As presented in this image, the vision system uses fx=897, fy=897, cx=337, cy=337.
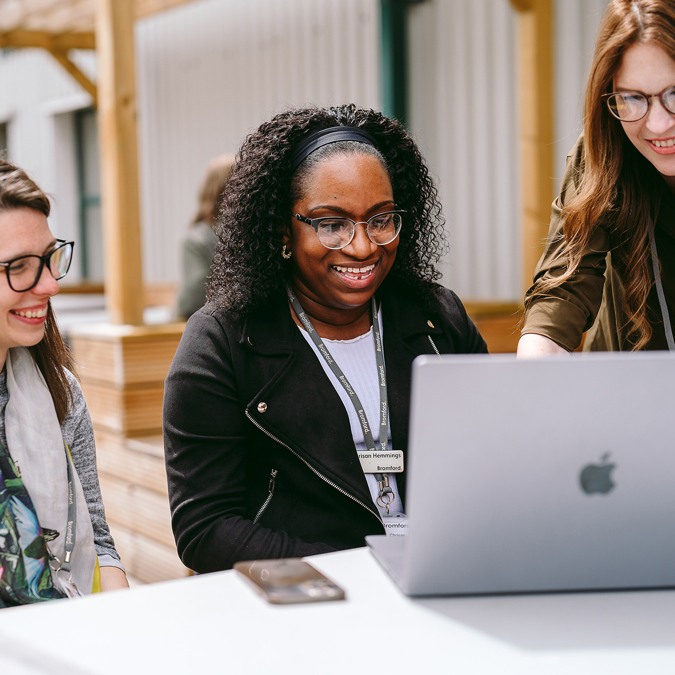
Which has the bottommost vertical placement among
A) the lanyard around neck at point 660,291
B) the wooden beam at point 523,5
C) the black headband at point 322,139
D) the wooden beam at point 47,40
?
the lanyard around neck at point 660,291

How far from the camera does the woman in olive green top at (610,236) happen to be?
1614 mm

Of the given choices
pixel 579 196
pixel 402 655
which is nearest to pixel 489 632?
pixel 402 655

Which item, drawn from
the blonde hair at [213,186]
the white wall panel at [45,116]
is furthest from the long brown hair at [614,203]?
the white wall panel at [45,116]

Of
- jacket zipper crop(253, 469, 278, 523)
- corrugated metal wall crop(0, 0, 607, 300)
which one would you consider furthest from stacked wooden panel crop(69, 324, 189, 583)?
jacket zipper crop(253, 469, 278, 523)

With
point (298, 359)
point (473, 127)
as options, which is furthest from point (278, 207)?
point (473, 127)

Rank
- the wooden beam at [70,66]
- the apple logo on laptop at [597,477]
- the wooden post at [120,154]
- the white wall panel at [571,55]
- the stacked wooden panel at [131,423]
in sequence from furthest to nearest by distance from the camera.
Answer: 1. the wooden beam at [70,66]
2. the white wall panel at [571,55]
3. the wooden post at [120,154]
4. the stacked wooden panel at [131,423]
5. the apple logo on laptop at [597,477]

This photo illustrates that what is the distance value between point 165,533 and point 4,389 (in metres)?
1.99

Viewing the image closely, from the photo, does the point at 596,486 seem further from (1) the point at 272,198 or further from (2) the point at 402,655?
(1) the point at 272,198

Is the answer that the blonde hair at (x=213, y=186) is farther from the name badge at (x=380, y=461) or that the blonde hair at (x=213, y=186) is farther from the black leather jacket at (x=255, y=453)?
the name badge at (x=380, y=461)

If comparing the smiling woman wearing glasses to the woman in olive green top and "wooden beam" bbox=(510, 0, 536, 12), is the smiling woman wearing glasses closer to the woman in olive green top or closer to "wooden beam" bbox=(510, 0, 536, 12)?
the woman in olive green top

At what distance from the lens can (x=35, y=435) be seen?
5.37 ft

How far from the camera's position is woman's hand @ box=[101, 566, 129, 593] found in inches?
67.2

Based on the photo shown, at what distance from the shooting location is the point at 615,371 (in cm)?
95

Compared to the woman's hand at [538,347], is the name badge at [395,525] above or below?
below
